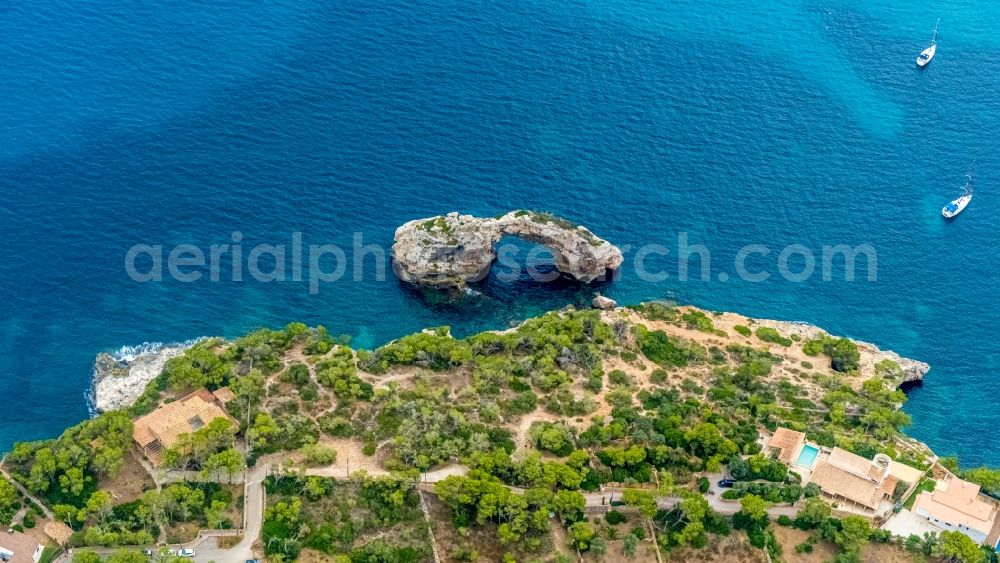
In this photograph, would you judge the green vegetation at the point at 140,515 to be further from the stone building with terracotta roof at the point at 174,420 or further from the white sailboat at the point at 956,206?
the white sailboat at the point at 956,206

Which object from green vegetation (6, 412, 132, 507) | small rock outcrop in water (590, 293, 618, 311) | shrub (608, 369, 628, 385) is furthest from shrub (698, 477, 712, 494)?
green vegetation (6, 412, 132, 507)

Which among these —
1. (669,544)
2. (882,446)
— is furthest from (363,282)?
(882,446)

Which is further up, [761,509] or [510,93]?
[510,93]

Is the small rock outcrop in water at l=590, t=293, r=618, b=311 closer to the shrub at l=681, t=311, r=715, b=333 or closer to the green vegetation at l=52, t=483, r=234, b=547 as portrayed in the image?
the shrub at l=681, t=311, r=715, b=333

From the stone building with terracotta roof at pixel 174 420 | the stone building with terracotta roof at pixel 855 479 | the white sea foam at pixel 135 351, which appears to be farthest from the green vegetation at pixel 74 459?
the stone building with terracotta roof at pixel 855 479

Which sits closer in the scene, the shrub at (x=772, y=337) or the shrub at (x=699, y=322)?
the shrub at (x=772, y=337)

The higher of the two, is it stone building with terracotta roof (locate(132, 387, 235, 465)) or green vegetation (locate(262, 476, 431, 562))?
stone building with terracotta roof (locate(132, 387, 235, 465))

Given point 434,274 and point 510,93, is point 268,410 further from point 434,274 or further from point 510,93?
point 510,93
